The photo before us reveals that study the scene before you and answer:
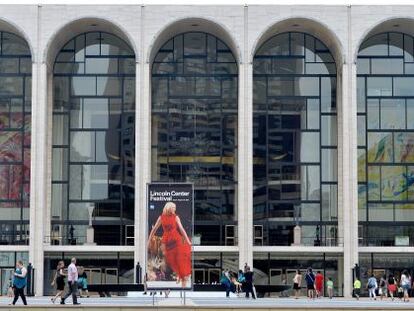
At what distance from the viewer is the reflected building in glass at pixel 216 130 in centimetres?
5519

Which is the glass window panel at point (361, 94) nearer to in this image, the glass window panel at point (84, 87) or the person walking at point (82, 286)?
the glass window panel at point (84, 87)

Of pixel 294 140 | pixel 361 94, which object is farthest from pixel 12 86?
pixel 361 94

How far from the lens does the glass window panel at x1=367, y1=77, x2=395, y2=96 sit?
188 feet

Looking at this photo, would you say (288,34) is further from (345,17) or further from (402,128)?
(402,128)

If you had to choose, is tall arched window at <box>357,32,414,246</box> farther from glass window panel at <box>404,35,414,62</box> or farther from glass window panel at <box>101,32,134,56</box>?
glass window panel at <box>101,32,134,56</box>

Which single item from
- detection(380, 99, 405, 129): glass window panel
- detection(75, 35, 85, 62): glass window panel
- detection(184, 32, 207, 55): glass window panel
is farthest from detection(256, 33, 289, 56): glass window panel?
detection(75, 35, 85, 62): glass window panel

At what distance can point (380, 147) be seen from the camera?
57.1 m

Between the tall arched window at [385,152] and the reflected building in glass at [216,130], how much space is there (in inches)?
3.2

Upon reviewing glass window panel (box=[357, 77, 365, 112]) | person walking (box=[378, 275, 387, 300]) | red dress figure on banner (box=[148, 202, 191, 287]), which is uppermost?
glass window panel (box=[357, 77, 365, 112])

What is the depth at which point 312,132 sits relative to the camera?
5722 cm

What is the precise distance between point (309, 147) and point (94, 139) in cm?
1234

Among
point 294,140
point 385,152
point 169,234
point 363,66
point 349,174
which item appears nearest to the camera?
point 169,234

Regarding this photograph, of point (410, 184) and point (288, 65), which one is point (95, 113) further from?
point (410, 184)

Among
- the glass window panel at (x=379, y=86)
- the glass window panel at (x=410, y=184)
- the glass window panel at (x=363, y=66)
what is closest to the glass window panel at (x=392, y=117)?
the glass window panel at (x=379, y=86)
